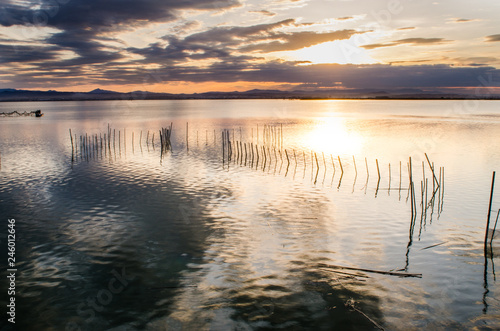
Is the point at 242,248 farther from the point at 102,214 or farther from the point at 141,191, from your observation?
the point at 141,191

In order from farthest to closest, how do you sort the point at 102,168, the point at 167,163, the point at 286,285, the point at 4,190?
the point at 167,163 < the point at 102,168 < the point at 4,190 < the point at 286,285

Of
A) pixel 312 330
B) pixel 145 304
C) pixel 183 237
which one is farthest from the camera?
pixel 183 237

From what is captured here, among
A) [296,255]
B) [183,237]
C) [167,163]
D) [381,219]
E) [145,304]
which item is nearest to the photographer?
[145,304]

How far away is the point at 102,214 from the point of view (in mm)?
12508

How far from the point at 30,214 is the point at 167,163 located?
452 inches

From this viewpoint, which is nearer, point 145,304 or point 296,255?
point 145,304

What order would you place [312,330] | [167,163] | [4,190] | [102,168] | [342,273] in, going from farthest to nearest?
[167,163], [102,168], [4,190], [342,273], [312,330]

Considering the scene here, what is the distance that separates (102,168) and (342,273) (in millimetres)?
17394

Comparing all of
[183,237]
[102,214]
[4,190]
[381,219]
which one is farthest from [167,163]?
[381,219]

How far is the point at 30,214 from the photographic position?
12328 millimetres

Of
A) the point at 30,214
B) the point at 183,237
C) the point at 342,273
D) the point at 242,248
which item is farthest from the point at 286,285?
the point at 30,214

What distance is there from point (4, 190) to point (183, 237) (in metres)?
10.3

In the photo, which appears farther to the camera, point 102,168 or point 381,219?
point 102,168

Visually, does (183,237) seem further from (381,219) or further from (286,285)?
Answer: (381,219)
